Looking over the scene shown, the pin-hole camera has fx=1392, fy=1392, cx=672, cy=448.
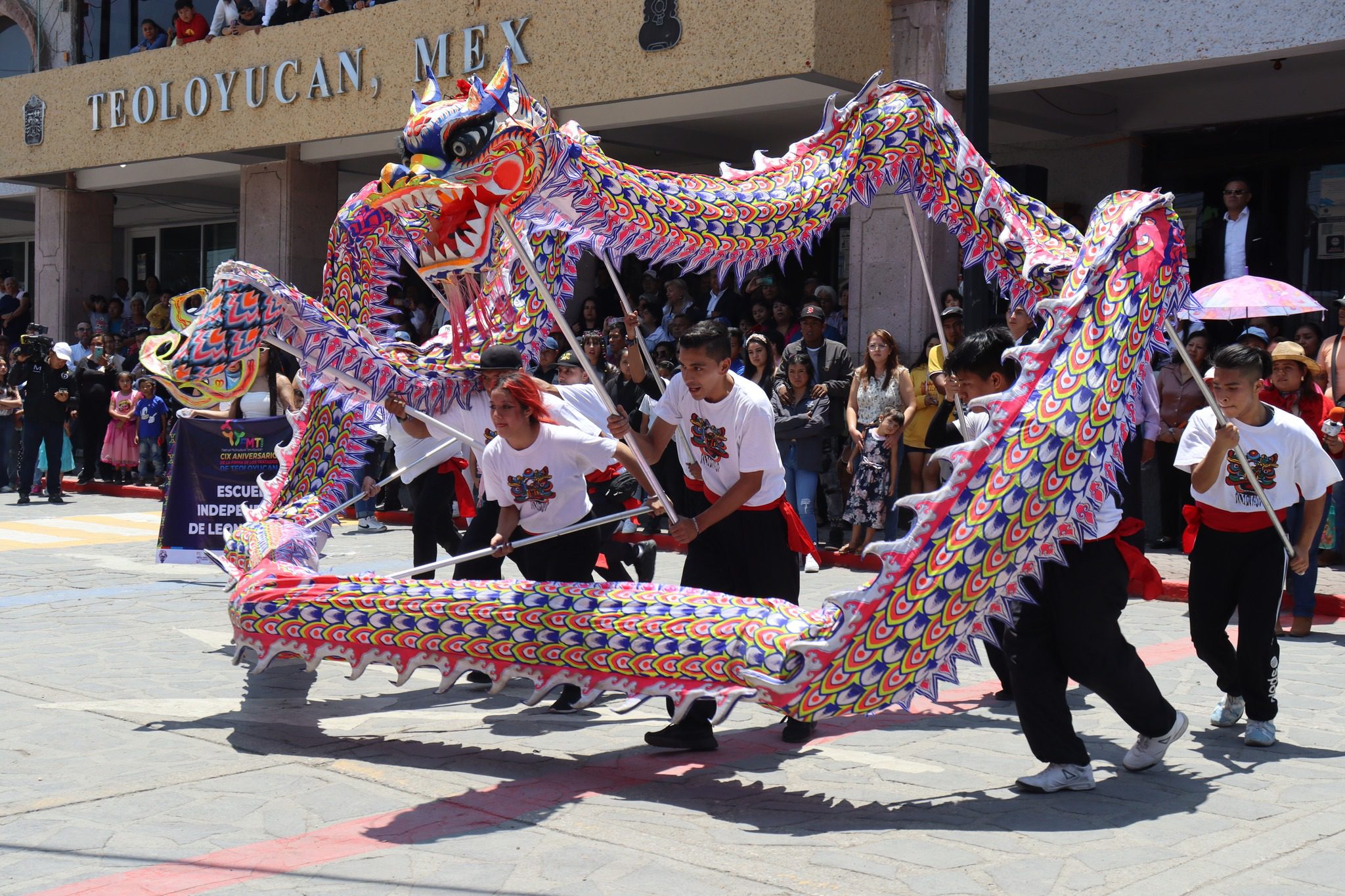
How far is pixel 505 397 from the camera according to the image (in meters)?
6.40

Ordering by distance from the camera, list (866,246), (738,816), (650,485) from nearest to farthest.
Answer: (738,816) < (650,485) < (866,246)

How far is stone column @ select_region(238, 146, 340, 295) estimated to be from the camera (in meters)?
19.3

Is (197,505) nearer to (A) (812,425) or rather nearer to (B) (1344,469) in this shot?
(A) (812,425)

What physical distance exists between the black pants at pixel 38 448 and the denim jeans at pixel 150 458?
46.5 inches

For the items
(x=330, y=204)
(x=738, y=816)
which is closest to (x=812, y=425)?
(x=738, y=816)

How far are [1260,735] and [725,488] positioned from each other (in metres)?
2.47

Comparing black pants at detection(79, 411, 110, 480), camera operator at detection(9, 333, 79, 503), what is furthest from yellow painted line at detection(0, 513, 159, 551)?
black pants at detection(79, 411, 110, 480)

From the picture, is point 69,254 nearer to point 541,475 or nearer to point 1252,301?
point 541,475

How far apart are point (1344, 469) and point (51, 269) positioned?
20297 millimetres

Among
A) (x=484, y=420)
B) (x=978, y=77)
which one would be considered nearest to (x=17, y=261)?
(x=484, y=420)

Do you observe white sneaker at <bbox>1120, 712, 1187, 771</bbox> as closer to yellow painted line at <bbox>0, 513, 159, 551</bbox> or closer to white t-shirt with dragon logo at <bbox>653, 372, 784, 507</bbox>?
white t-shirt with dragon logo at <bbox>653, 372, 784, 507</bbox>

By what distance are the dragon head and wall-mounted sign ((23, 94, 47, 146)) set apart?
734 inches

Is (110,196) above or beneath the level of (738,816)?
above

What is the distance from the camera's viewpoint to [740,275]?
18.7 feet
